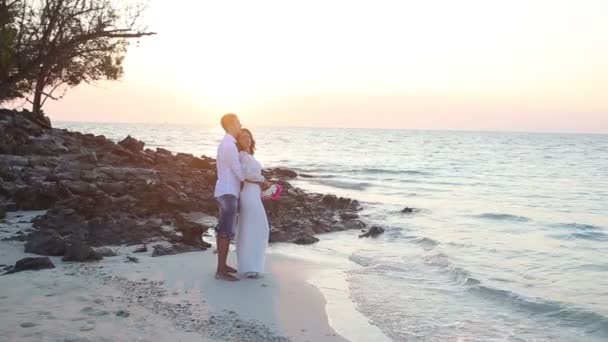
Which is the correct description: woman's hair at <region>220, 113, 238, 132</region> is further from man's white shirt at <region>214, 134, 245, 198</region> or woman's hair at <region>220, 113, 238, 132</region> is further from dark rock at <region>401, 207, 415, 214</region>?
dark rock at <region>401, 207, 415, 214</region>

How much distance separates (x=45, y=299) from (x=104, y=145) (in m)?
20.2

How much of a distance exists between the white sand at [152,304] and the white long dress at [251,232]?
0.90ft

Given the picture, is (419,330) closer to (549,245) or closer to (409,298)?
(409,298)

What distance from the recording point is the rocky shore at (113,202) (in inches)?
414

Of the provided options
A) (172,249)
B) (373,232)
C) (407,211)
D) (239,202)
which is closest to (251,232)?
(239,202)

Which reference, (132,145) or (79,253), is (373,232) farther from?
(132,145)

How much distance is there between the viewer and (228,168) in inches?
324

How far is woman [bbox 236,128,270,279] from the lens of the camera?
333 inches

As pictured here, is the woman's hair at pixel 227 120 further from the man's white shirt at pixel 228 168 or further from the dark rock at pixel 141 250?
the dark rock at pixel 141 250

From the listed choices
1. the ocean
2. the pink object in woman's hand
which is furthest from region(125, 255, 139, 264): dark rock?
the ocean

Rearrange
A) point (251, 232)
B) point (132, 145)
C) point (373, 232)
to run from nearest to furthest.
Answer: point (251, 232) < point (373, 232) < point (132, 145)

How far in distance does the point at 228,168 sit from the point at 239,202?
621 millimetres

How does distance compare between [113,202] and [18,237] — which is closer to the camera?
[18,237]

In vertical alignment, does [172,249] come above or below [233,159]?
below
